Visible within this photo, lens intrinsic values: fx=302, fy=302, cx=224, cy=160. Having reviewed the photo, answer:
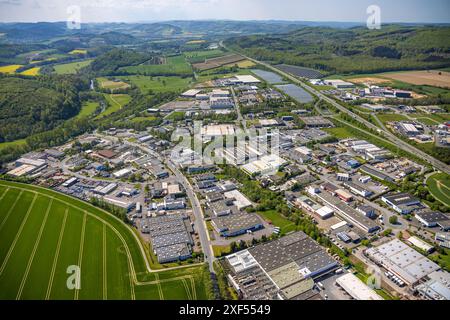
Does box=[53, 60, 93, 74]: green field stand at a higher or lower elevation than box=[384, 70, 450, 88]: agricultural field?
higher

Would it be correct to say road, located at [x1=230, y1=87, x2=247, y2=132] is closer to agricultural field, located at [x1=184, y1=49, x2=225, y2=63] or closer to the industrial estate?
the industrial estate

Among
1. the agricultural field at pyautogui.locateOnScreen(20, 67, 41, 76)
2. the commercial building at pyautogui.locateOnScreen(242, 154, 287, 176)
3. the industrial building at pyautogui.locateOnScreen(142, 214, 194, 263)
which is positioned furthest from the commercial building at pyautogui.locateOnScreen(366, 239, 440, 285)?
the agricultural field at pyautogui.locateOnScreen(20, 67, 41, 76)

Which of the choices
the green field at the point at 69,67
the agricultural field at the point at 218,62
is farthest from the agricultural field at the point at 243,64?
the green field at the point at 69,67

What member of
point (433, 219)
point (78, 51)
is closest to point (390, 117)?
point (433, 219)

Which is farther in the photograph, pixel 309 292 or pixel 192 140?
pixel 192 140

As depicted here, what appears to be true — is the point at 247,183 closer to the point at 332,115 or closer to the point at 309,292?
the point at 309,292

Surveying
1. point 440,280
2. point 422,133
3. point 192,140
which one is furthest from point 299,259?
point 422,133
